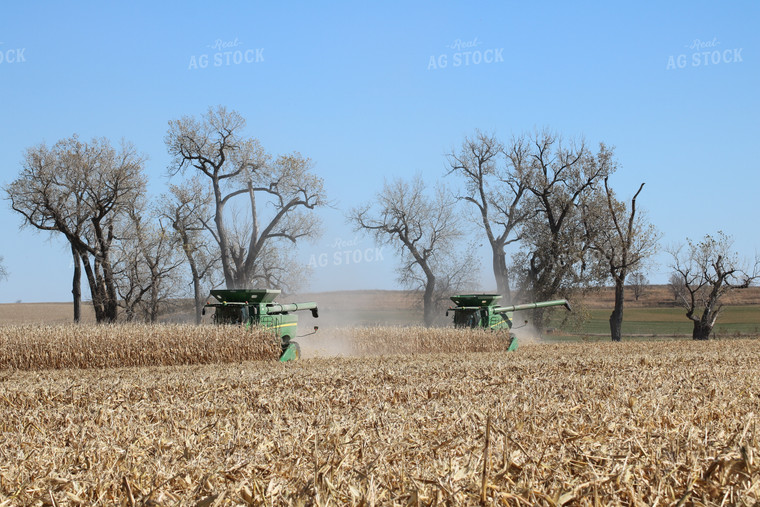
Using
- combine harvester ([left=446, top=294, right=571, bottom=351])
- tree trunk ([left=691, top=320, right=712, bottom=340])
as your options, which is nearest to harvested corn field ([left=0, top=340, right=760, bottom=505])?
combine harvester ([left=446, top=294, right=571, bottom=351])

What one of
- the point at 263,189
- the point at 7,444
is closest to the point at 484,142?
the point at 263,189

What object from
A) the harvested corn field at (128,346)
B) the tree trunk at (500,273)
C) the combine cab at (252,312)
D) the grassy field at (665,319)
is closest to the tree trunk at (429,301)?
the tree trunk at (500,273)

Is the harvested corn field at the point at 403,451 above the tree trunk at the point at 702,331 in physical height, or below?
above

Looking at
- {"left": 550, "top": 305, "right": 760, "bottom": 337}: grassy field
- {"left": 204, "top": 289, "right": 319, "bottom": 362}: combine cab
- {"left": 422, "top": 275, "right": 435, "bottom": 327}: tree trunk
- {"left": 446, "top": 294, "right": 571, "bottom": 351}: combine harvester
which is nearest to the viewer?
{"left": 204, "top": 289, "right": 319, "bottom": 362}: combine cab

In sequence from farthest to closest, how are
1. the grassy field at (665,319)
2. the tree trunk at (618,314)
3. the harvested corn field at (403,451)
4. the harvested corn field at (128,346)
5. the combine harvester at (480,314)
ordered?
the grassy field at (665,319), the tree trunk at (618,314), the combine harvester at (480,314), the harvested corn field at (128,346), the harvested corn field at (403,451)

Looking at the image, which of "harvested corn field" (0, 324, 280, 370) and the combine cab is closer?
"harvested corn field" (0, 324, 280, 370)

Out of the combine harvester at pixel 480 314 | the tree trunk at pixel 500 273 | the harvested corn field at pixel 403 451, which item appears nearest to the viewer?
the harvested corn field at pixel 403 451

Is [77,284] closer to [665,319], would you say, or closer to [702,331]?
[702,331]

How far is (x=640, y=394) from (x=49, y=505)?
18.6 ft

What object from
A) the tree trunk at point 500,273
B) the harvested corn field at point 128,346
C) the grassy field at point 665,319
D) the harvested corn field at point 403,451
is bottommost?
the grassy field at point 665,319

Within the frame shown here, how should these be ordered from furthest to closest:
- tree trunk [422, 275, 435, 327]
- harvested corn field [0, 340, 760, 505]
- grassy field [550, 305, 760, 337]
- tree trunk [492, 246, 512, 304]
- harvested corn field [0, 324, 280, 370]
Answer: grassy field [550, 305, 760, 337] < tree trunk [422, 275, 435, 327] < tree trunk [492, 246, 512, 304] < harvested corn field [0, 324, 280, 370] < harvested corn field [0, 340, 760, 505]

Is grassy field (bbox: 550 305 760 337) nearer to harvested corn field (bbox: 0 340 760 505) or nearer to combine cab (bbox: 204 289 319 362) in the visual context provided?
combine cab (bbox: 204 289 319 362)

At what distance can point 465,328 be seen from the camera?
24.6 m

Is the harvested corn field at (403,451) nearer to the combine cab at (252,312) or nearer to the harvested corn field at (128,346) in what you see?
the harvested corn field at (128,346)
